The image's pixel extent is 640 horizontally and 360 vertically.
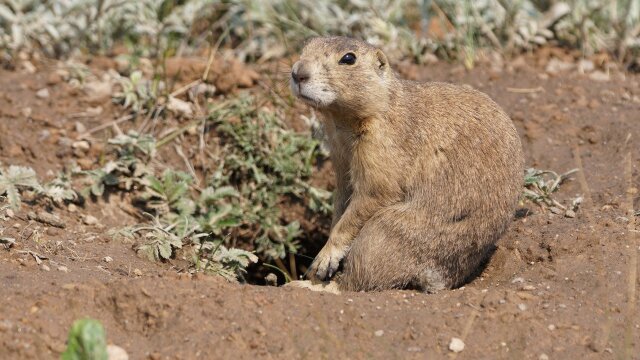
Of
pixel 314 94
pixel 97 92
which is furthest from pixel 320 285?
pixel 97 92

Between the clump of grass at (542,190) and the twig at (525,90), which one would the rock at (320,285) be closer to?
the clump of grass at (542,190)

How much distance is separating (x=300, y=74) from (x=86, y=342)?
226 centimetres

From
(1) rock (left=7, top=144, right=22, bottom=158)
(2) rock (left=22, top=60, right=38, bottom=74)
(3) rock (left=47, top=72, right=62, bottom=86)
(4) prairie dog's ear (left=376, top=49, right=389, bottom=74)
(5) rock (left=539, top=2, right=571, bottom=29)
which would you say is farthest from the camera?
(5) rock (left=539, top=2, right=571, bottom=29)

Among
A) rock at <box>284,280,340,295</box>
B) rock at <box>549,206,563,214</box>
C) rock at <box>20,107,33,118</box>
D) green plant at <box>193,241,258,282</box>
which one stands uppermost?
rock at <box>20,107,33,118</box>

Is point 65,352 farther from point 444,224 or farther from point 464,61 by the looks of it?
point 464,61

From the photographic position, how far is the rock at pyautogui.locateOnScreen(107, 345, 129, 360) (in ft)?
14.4

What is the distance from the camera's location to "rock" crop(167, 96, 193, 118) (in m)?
7.96

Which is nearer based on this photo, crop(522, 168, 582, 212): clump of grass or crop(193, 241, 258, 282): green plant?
crop(193, 241, 258, 282): green plant

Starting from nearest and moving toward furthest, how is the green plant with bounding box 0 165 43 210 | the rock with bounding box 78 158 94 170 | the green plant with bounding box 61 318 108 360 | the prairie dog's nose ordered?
the green plant with bounding box 61 318 108 360, the prairie dog's nose, the green plant with bounding box 0 165 43 210, the rock with bounding box 78 158 94 170

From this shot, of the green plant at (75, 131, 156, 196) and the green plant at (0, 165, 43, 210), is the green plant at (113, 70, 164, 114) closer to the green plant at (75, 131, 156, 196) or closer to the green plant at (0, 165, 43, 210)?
the green plant at (75, 131, 156, 196)

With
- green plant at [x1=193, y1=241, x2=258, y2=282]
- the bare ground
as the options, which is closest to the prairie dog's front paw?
green plant at [x1=193, y1=241, x2=258, y2=282]

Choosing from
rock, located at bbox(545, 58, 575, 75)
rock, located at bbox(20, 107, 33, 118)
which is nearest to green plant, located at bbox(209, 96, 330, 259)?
rock, located at bbox(20, 107, 33, 118)

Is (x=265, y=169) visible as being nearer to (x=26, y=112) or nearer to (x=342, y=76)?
(x=26, y=112)

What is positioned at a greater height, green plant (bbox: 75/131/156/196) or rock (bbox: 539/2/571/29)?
rock (bbox: 539/2/571/29)
